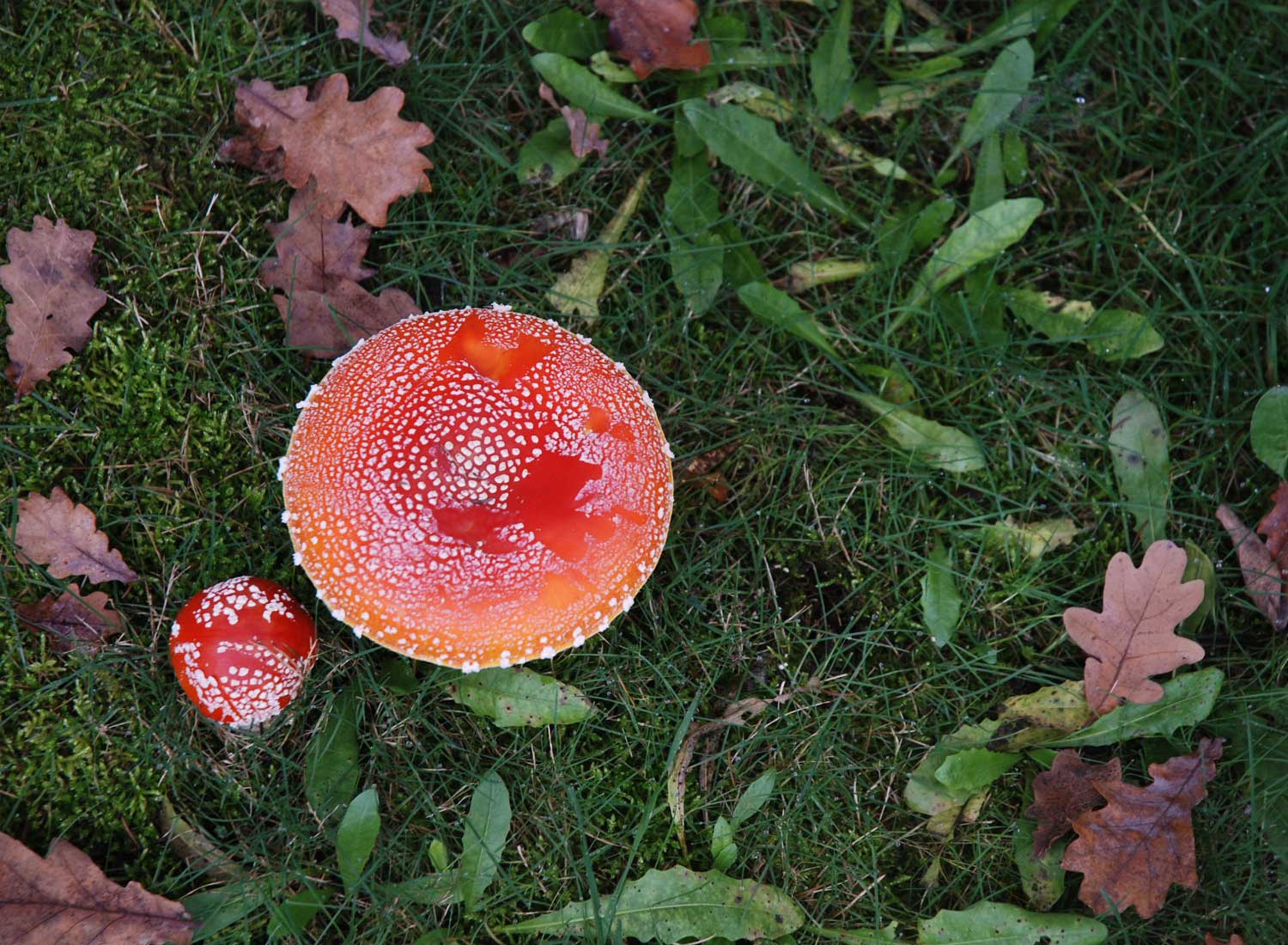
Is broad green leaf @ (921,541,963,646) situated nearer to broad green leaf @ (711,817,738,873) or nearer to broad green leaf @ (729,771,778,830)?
broad green leaf @ (729,771,778,830)

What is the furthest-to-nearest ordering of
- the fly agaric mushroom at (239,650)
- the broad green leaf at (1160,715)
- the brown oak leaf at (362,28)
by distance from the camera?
the brown oak leaf at (362,28)
the broad green leaf at (1160,715)
the fly agaric mushroom at (239,650)

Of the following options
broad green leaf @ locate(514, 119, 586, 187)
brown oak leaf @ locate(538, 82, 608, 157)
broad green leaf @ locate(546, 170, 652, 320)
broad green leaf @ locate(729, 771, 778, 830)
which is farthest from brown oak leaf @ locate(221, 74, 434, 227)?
broad green leaf @ locate(729, 771, 778, 830)

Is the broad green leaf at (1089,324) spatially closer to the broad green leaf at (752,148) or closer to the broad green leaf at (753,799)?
the broad green leaf at (752,148)

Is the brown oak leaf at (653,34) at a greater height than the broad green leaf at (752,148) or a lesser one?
greater

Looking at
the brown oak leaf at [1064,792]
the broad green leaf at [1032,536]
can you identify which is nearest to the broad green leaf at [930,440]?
the broad green leaf at [1032,536]

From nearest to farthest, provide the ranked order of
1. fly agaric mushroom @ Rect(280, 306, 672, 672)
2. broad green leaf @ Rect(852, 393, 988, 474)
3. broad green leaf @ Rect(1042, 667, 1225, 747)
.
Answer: fly agaric mushroom @ Rect(280, 306, 672, 672) → broad green leaf @ Rect(1042, 667, 1225, 747) → broad green leaf @ Rect(852, 393, 988, 474)

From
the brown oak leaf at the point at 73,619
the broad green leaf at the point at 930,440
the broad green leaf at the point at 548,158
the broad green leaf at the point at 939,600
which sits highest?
the broad green leaf at the point at 548,158

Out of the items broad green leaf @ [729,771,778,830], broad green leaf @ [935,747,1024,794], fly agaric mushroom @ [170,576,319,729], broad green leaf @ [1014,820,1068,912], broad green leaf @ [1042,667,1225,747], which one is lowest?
broad green leaf @ [1014,820,1068,912]
